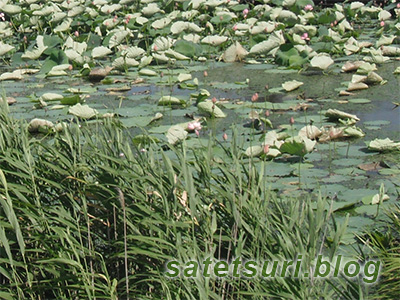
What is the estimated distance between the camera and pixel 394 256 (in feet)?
8.80

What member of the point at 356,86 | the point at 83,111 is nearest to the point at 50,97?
Result: the point at 83,111

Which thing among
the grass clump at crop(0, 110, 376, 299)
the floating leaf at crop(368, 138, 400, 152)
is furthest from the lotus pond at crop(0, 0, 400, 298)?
the grass clump at crop(0, 110, 376, 299)

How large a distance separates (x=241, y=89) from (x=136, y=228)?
327 centimetres

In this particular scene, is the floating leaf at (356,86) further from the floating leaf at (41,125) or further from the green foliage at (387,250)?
the green foliage at (387,250)

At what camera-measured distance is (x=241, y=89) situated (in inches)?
224

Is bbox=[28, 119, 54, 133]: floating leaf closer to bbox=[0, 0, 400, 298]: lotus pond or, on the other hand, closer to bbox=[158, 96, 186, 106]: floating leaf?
A: bbox=[0, 0, 400, 298]: lotus pond

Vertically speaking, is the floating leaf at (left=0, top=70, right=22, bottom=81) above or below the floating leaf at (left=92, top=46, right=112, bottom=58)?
→ above

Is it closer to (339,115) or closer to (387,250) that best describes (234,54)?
(339,115)

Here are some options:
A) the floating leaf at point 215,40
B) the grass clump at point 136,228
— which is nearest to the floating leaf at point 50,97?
the floating leaf at point 215,40

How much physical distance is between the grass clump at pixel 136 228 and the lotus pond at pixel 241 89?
136mm

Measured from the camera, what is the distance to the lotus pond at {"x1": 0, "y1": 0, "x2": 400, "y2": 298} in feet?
12.1

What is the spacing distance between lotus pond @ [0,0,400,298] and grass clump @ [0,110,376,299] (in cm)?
14

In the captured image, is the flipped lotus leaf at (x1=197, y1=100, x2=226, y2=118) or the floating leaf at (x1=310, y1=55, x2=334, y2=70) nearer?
the flipped lotus leaf at (x1=197, y1=100, x2=226, y2=118)

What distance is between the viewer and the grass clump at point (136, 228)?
7.56 ft
